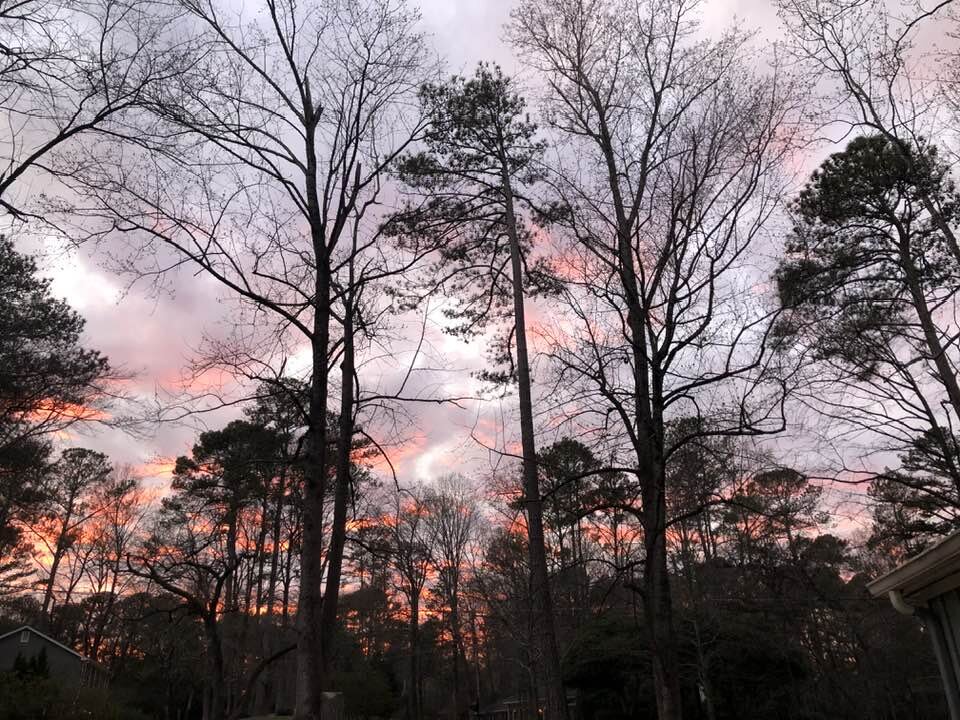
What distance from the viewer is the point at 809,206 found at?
12.5 metres

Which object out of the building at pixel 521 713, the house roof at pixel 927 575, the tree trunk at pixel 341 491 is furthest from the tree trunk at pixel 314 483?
the building at pixel 521 713

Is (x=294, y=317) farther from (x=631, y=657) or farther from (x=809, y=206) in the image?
(x=631, y=657)

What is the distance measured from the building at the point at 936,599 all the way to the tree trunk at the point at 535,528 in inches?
148

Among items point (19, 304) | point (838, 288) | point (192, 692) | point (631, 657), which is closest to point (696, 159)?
point (838, 288)

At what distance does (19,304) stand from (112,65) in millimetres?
10729

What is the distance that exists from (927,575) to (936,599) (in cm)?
78

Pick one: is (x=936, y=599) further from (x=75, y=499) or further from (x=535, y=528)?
(x=75, y=499)

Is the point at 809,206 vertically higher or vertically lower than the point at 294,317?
higher

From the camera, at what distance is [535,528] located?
8641mm

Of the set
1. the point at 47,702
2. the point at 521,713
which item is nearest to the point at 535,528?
the point at 47,702

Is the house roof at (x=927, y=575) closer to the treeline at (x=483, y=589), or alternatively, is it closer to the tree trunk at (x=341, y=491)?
the treeline at (x=483, y=589)

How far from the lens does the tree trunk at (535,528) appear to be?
7.93m

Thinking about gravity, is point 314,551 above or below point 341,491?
below

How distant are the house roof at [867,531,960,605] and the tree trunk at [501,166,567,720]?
147 inches
